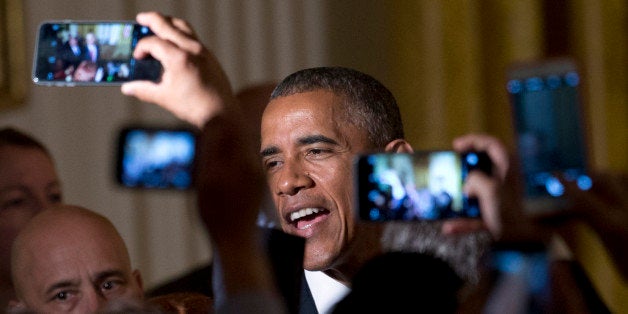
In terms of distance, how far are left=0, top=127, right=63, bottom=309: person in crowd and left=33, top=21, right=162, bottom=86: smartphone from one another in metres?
0.36

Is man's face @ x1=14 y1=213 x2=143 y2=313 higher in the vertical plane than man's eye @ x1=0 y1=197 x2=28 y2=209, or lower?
lower

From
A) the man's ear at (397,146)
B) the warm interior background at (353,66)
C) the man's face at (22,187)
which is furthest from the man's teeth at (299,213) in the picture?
the warm interior background at (353,66)

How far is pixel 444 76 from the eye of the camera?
207cm

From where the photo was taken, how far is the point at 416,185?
0.95m

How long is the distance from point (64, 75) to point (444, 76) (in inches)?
46.1

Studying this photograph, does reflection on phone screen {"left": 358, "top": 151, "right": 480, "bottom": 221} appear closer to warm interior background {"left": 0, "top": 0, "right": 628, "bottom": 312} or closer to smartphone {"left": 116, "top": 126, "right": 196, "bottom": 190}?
smartphone {"left": 116, "top": 126, "right": 196, "bottom": 190}

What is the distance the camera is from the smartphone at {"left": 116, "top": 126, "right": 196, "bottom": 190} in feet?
4.23

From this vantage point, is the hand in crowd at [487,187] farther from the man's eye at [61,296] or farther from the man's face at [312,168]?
the man's eye at [61,296]

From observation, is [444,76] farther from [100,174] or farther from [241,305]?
[241,305]

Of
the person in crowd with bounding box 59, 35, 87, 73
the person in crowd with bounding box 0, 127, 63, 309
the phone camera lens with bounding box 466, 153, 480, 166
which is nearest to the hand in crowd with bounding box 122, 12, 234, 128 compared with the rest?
the person in crowd with bounding box 59, 35, 87, 73

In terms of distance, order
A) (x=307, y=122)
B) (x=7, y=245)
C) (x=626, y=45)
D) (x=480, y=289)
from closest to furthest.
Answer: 1. (x=480, y=289)
2. (x=307, y=122)
3. (x=7, y=245)
4. (x=626, y=45)

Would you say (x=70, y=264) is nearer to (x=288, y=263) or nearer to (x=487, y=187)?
(x=288, y=263)

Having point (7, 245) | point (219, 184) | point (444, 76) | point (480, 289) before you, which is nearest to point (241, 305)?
point (219, 184)

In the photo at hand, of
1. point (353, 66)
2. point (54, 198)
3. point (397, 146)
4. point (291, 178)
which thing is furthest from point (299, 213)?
point (353, 66)
